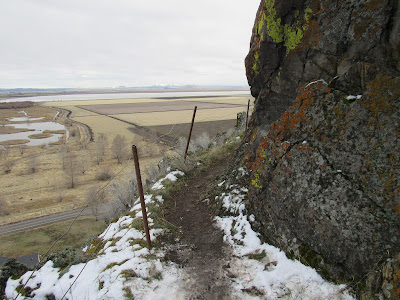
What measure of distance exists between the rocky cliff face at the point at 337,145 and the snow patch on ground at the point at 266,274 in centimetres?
23

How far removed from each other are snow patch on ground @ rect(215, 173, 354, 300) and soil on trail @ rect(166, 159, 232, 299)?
233mm

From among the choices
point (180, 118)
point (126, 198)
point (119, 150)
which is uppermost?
point (180, 118)

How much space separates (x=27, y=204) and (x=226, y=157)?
1088 inches

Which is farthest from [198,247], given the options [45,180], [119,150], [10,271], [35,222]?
[119,150]

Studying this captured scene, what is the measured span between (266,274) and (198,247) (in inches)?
65.3

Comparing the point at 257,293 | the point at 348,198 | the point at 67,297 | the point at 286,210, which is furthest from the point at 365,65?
the point at 67,297

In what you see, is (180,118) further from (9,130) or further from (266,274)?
(266,274)

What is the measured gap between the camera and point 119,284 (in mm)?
4492

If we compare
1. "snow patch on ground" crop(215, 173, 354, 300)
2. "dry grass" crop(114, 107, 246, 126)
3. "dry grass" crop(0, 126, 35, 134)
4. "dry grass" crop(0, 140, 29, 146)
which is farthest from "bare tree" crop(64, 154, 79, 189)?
"dry grass" crop(0, 126, 35, 134)

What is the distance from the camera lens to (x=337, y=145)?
4211 mm

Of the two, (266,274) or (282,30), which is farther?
(282,30)

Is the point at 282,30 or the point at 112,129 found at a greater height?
the point at 282,30

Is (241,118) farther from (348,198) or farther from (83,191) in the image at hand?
(83,191)

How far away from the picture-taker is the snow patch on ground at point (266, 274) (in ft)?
13.0
